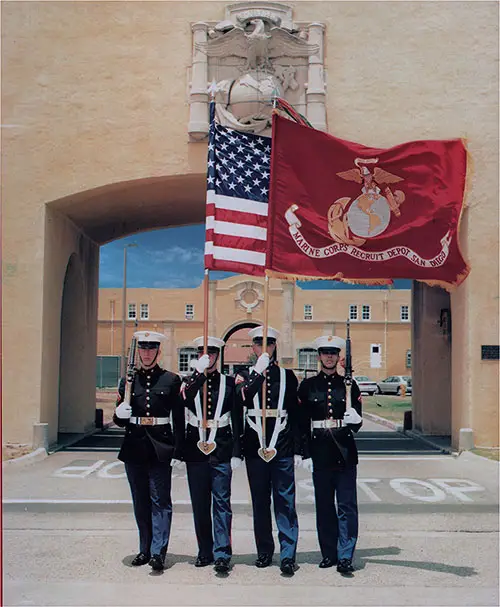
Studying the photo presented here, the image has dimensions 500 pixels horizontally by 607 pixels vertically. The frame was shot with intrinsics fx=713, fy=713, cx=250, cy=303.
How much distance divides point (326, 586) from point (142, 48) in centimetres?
989

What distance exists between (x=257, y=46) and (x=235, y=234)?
6.43m

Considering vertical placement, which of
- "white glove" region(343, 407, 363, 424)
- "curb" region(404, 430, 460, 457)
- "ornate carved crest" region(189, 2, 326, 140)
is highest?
"ornate carved crest" region(189, 2, 326, 140)

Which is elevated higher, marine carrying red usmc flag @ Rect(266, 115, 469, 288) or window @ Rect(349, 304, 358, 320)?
window @ Rect(349, 304, 358, 320)

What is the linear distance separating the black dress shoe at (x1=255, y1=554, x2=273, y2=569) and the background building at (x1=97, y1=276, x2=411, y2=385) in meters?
38.5

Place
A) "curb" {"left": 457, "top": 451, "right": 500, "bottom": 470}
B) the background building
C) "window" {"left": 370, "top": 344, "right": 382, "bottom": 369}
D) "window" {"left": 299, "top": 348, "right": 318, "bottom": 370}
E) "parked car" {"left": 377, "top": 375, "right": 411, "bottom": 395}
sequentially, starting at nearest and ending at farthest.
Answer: "curb" {"left": 457, "top": 451, "right": 500, "bottom": 470} → "parked car" {"left": 377, "top": 375, "right": 411, "bottom": 395} → the background building → "window" {"left": 299, "top": 348, "right": 318, "bottom": 370} → "window" {"left": 370, "top": 344, "right": 382, "bottom": 369}

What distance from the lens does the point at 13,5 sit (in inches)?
491

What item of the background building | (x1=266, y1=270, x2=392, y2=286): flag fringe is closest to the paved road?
(x1=266, y1=270, x2=392, y2=286): flag fringe

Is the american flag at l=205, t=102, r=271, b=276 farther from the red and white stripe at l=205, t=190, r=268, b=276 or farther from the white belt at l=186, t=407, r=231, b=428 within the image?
the white belt at l=186, t=407, r=231, b=428

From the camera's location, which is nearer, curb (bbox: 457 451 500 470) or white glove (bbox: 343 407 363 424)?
white glove (bbox: 343 407 363 424)

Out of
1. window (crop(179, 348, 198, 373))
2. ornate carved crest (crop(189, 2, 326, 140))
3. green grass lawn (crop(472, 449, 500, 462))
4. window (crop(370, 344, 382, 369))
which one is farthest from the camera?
window (crop(370, 344, 382, 369))

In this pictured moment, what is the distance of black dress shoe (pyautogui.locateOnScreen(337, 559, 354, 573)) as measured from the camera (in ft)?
18.2

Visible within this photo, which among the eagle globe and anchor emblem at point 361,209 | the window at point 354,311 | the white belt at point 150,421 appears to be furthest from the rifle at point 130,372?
the window at point 354,311

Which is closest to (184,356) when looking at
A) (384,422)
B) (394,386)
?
(394,386)

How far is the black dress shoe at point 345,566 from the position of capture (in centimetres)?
554
